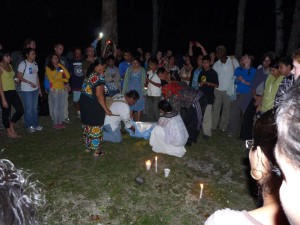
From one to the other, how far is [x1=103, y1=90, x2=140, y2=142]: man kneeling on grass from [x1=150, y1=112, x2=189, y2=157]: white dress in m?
0.78

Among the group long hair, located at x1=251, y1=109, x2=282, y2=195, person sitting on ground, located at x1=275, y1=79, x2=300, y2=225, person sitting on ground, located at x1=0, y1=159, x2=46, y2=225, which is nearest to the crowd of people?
long hair, located at x1=251, y1=109, x2=282, y2=195

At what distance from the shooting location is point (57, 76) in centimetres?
746

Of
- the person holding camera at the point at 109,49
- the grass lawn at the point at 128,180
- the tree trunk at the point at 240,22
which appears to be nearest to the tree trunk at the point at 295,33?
the tree trunk at the point at 240,22

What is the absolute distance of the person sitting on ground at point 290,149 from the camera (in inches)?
27.9

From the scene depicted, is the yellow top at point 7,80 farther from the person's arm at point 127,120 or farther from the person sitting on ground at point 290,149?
the person sitting on ground at point 290,149

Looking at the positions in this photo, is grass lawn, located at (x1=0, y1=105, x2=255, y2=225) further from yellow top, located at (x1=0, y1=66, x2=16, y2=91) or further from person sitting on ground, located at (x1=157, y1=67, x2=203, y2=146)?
yellow top, located at (x1=0, y1=66, x2=16, y2=91)

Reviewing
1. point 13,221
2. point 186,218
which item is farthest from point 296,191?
point 186,218

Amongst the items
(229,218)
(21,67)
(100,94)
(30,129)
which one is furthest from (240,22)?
(229,218)

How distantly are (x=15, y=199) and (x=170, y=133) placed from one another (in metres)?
5.54

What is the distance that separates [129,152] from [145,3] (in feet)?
129

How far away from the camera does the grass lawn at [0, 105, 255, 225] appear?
4.54 metres

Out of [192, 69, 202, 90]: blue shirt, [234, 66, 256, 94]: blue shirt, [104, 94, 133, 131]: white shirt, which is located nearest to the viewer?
[104, 94, 133, 131]: white shirt

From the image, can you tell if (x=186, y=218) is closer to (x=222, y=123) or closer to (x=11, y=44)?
(x=222, y=123)

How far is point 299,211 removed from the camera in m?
0.77
